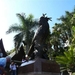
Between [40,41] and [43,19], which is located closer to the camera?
[40,41]

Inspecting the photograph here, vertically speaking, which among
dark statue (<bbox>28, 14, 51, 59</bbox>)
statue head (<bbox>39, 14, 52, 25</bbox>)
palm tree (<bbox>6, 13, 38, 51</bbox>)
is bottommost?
dark statue (<bbox>28, 14, 51, 59</bbox>)

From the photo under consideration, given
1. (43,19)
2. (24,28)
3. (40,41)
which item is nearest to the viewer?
(40,41)

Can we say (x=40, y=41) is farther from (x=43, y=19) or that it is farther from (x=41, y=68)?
(x=41, y=68)

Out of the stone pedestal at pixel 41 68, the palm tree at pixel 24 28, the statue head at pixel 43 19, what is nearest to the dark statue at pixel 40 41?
the statue head at pixel 43 19

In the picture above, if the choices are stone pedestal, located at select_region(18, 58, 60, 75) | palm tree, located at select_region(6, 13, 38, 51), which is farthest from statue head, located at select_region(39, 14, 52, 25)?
palm tree, located at select_region(6, 13, 38, 51)

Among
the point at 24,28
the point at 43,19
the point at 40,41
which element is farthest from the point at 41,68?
the point at 24,28

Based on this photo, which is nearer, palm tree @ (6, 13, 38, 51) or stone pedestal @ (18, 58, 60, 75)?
stone pedestal @ (18, 58, 60, 75)

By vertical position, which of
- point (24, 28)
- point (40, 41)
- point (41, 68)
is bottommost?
point (41, 68)

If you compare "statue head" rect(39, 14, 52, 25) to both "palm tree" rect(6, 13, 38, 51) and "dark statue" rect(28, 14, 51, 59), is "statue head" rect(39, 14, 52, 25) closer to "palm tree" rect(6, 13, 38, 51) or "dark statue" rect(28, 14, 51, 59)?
"dark statue" rect(28, 14, 51, 59)

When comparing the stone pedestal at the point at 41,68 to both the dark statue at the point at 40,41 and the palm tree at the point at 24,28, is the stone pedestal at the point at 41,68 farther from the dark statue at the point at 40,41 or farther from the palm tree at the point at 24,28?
the palm tree at the point at 24,28

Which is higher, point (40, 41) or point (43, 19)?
point (43, 19)

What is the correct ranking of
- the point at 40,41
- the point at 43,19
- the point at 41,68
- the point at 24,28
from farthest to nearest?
the point at 24,28 → the point at 43,19 → the point at 40,41 → the point at 41,68

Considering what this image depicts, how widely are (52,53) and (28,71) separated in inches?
1098

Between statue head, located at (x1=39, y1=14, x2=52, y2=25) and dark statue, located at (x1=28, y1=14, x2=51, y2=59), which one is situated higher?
statue head, located at (x1=39, y1=14, x2=52, y2=25)
